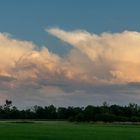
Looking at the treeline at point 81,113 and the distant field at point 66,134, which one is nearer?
the distant field at point 66,134

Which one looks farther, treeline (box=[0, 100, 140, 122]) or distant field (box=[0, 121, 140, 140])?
treeline (box=[0, 100, 140, 122])

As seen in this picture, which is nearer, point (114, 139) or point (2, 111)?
point (114, 139)

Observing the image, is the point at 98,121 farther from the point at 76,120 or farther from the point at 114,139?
the point at 114,139

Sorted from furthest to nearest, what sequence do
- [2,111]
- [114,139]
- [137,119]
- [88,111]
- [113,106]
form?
1. [2,111]
2. [113,106]
3. [88,111]
4. [137,119]
5. [114,139]

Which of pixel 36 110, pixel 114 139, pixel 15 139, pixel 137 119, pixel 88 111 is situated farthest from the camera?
pixel 36 110

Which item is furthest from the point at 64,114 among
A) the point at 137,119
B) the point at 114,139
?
the point at 114,139

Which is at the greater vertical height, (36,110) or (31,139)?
(36,110)

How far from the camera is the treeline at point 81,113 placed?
13600cm

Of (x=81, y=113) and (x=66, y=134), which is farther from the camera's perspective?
(x=81, y=113)

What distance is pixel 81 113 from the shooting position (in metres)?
141

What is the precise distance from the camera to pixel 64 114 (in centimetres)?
16150

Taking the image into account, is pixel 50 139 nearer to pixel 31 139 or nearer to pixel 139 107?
pixel 31 139

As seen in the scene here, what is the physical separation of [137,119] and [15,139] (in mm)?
93992

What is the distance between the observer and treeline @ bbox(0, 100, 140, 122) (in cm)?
13600
